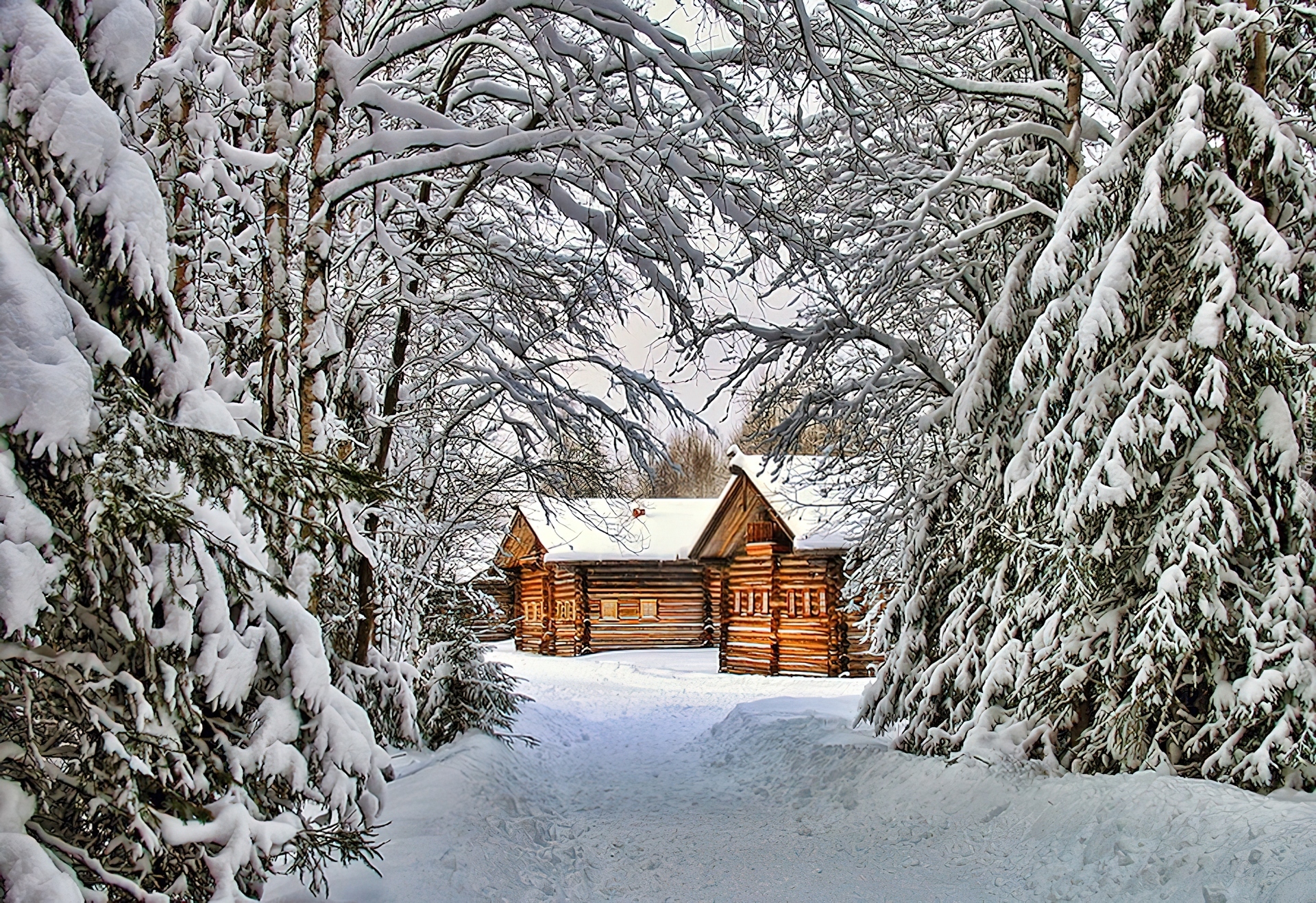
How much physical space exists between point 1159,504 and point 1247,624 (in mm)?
1038

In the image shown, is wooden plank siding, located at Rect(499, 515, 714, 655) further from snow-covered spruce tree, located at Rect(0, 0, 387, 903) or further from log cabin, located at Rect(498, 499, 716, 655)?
snow-covered spruce tree, located at Rect(0, 0, 387, 903)

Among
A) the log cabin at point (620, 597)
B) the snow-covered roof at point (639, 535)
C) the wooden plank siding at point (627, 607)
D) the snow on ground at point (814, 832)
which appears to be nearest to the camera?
the snow on ground at point (814, 832)

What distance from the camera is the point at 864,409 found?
38.6ft

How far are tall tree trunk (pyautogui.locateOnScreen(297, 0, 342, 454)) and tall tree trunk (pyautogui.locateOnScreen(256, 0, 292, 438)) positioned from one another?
0.17 meters

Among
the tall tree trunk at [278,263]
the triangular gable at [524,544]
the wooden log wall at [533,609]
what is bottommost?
the wooden log wall at [533,609]

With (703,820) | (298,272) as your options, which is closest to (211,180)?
(298,272)

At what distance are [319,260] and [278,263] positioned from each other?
0.38m

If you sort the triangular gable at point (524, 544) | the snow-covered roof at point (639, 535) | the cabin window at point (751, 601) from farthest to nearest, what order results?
1. the triangular gable at point (524, 544)
2. the snow-covered roof at point (639, 535)
3. the cabin window at point (751, 601)

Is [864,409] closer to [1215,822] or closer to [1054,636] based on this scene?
[1054,636]

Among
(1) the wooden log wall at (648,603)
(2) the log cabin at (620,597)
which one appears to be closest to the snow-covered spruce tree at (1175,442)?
(2) the log cabin at (620,597)

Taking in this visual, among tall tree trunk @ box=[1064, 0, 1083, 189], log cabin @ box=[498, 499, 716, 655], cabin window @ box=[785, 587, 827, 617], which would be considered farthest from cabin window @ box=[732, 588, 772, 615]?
tall tree trunk @ box=[1064, 0, 1083, 189]

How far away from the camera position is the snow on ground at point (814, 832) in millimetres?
5418

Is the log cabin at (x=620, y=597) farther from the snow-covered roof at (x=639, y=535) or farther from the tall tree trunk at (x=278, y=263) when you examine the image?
the tall tree trunk at (x=278, y=263)

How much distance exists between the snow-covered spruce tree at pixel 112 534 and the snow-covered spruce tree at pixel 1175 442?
584cm
